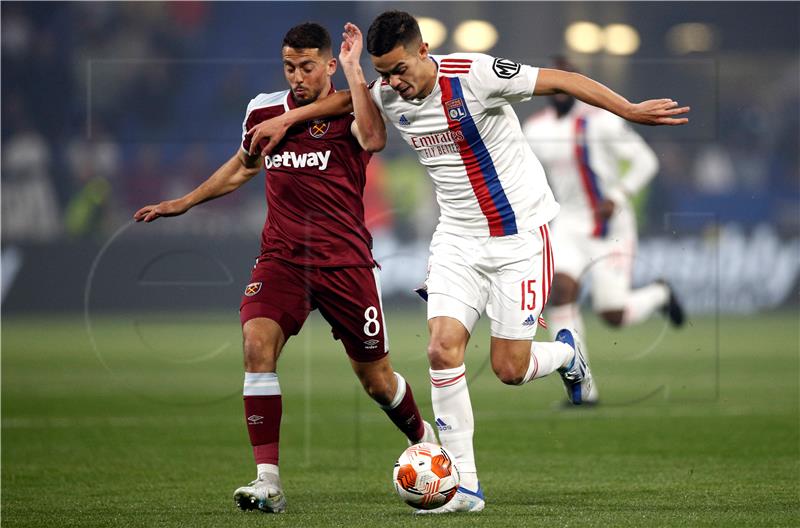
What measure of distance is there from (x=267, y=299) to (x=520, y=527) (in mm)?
1634

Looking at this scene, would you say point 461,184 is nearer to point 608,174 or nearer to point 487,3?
point 608,174

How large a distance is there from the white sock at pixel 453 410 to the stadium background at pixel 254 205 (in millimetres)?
4324

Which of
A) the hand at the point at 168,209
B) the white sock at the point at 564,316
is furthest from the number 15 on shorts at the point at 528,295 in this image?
the white sock at the point at 564,316

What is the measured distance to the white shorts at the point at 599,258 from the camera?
421 inches

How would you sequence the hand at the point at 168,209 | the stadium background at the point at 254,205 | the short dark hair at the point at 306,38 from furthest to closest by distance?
1. the stadium background at the point at 254,205
2. the hand at the point at 168,209
3. the short dark hair at the point at 306,38

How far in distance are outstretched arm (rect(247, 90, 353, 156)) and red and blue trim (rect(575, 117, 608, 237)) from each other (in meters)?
5.01

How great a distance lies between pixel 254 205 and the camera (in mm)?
18266

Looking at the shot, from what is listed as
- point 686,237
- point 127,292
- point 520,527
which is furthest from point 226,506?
point 686,237

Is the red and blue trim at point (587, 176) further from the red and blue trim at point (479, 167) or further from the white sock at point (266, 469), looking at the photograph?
the white sock at point (266, 469)

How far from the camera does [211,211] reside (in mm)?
18344

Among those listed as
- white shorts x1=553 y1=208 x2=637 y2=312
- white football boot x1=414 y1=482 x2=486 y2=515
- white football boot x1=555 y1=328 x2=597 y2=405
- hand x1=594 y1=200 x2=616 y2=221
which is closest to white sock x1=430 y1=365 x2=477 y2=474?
white football boot x1=414 y1=482 x2=486 y2=515

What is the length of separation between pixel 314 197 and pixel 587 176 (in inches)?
212

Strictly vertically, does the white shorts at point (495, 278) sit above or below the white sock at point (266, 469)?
above

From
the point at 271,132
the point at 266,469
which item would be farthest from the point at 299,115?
the point at 266,469
